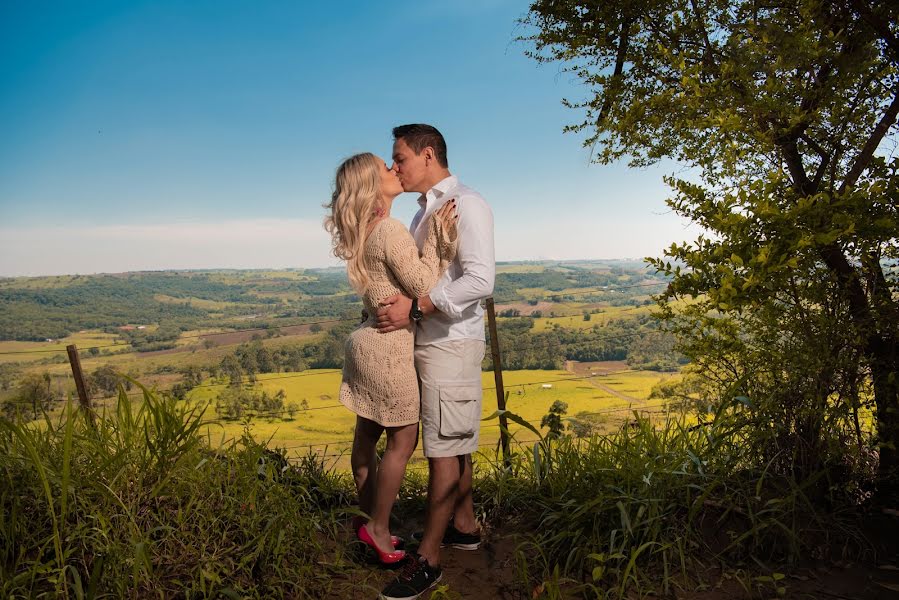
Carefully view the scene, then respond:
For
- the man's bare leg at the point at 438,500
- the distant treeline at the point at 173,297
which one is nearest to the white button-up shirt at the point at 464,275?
the man's bare leg at the point at 438,500

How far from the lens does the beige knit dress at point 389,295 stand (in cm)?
238

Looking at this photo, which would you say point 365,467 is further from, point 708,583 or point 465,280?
point 708,583

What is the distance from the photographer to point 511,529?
9.55ft

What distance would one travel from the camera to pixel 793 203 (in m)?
3.01

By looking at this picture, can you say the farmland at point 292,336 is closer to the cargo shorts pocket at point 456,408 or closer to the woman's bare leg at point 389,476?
the woman's bare leg at point 389,476

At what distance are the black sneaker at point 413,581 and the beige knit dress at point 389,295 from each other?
56 centimetres

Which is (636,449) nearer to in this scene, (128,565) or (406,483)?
(406,483)

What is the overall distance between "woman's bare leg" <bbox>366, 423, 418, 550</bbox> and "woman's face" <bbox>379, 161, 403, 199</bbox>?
96cm

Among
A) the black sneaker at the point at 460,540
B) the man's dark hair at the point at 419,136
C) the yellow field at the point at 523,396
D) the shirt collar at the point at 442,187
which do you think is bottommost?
the yellow field at the point at 523,396

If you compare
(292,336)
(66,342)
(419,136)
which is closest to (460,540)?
(419,136)

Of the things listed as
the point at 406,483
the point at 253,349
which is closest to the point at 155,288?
the point at 253,349

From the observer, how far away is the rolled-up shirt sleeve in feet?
7.58

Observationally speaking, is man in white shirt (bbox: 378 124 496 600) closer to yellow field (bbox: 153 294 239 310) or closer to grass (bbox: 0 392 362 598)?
grass (bbox: 0 392 362 598)

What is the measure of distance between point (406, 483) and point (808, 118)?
2941mm
